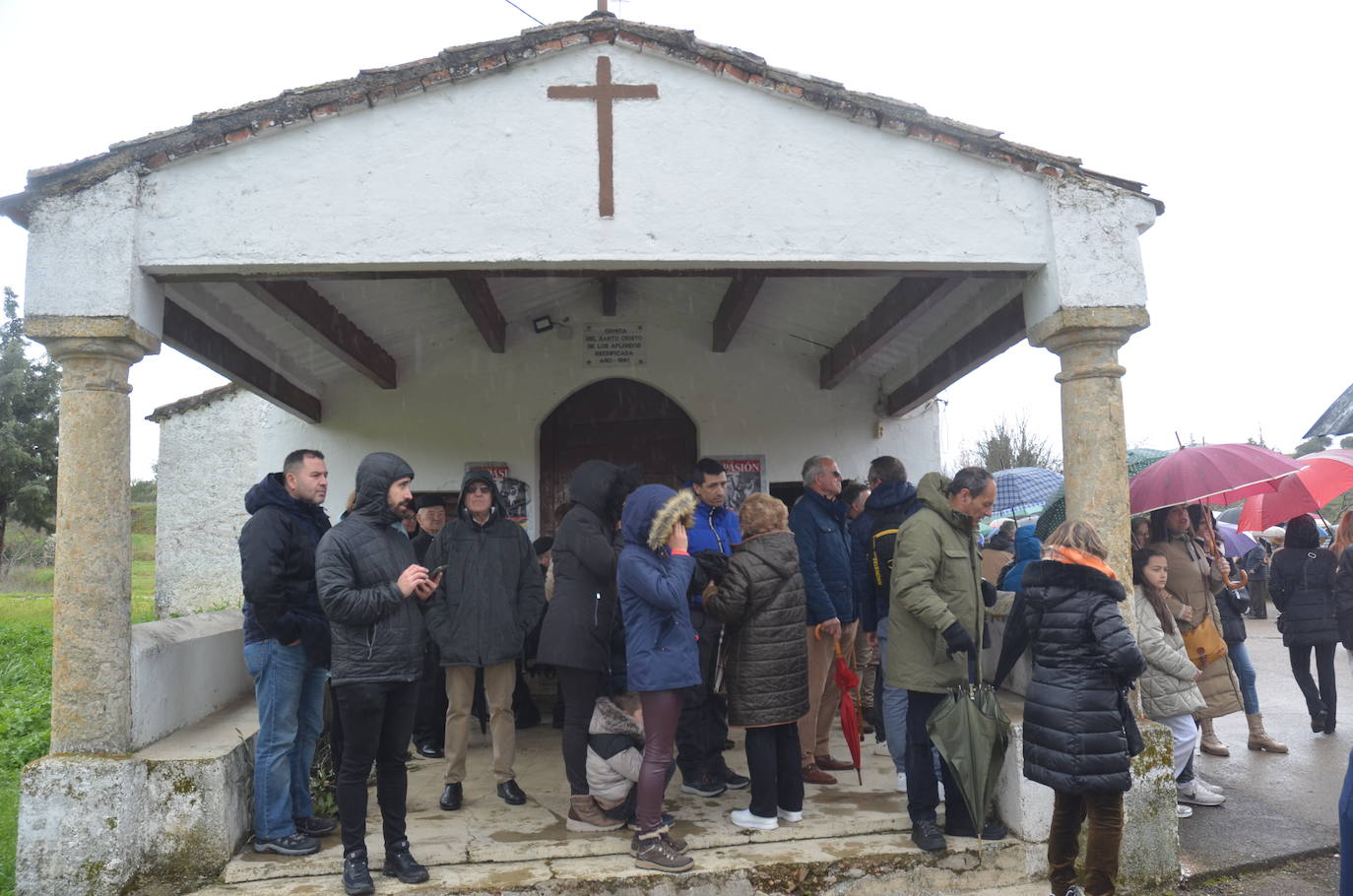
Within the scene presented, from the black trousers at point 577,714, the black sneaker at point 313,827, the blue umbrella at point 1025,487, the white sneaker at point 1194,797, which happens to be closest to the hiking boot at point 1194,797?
the white sneaker at point 1194,797

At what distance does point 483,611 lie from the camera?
4.71 meters

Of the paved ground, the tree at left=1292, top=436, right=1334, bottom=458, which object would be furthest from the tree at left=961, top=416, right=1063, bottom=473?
the paved ground

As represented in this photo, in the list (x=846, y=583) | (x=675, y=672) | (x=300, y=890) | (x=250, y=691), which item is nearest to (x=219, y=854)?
(x=300, y=890)

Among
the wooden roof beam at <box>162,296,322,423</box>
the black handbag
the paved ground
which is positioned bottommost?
the paved ground

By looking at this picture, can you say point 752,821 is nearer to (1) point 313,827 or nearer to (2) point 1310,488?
(1) point 313,827

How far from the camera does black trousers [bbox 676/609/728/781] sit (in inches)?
196

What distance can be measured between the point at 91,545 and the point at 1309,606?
26.6 ft

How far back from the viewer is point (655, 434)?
28.2 ft

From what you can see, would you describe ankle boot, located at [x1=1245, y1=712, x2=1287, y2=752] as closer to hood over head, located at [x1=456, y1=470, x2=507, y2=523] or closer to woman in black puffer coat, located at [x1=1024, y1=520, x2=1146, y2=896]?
woman in black puffer coat, located at [x1=1024, y1=520, x2=1146, y2=896]

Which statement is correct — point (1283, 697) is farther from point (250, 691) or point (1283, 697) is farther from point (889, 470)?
point (250, 691)

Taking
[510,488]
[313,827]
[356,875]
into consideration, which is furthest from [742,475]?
[356,875]

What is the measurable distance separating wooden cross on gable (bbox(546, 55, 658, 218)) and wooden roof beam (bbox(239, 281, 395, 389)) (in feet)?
6.71

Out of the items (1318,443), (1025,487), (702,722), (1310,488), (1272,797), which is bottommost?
(1272,797)

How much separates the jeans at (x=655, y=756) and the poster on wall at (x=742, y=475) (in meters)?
→ 4.25
